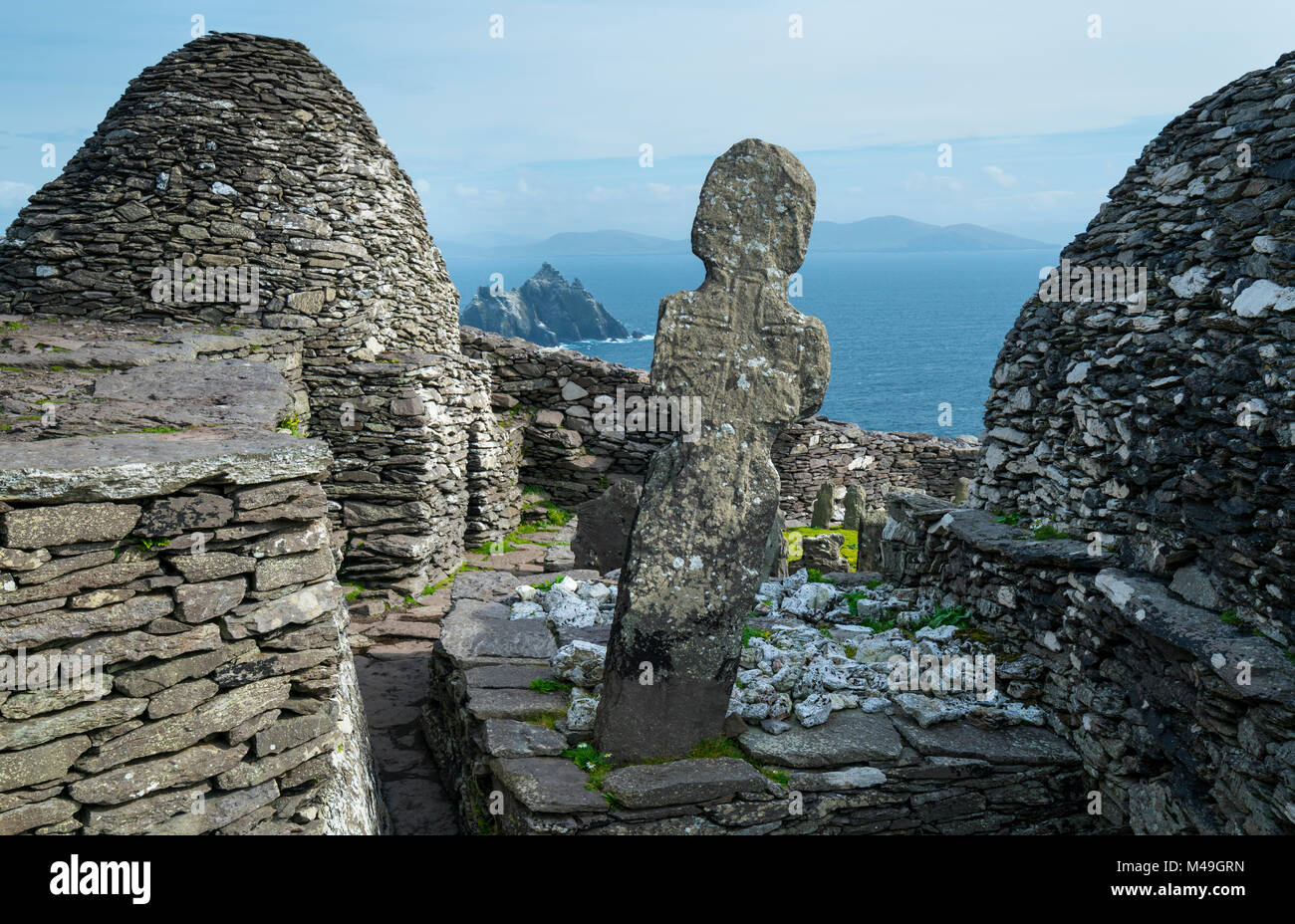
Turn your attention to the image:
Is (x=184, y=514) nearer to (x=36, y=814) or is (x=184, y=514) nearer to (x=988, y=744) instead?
(x=36, y=814)

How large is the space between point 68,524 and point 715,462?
3.44m

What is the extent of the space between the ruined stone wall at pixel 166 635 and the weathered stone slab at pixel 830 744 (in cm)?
261

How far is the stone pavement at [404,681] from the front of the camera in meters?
7.41

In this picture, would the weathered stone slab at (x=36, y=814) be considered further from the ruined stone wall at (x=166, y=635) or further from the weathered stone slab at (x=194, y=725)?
the weathered stone slab at (x=194, y=725)

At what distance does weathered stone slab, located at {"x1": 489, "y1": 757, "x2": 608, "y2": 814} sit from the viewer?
16.7 ft

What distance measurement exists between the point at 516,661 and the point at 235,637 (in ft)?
9.12

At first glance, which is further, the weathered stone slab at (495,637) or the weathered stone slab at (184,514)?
the weathered stone slab at (495,637)

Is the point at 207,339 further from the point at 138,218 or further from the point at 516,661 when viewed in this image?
the point at 516,661

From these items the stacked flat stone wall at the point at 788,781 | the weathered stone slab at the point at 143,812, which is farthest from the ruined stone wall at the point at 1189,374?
the weathered stone slab at the point at 143,812

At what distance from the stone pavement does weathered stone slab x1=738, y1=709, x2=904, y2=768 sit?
2.88 metres

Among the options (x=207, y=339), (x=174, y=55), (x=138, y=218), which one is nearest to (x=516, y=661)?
(x=207, y=339)

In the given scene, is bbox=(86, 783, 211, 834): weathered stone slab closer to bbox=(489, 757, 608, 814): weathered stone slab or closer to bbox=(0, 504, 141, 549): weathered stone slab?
bbox=(0, 504, 141, 549): weathered stone slab

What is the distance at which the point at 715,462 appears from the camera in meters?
5.65

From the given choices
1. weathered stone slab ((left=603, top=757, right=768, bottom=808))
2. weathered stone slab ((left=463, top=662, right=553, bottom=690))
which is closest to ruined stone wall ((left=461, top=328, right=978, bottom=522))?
weathered stone slab ((left=463, top=662, right=553, bottom=690))
